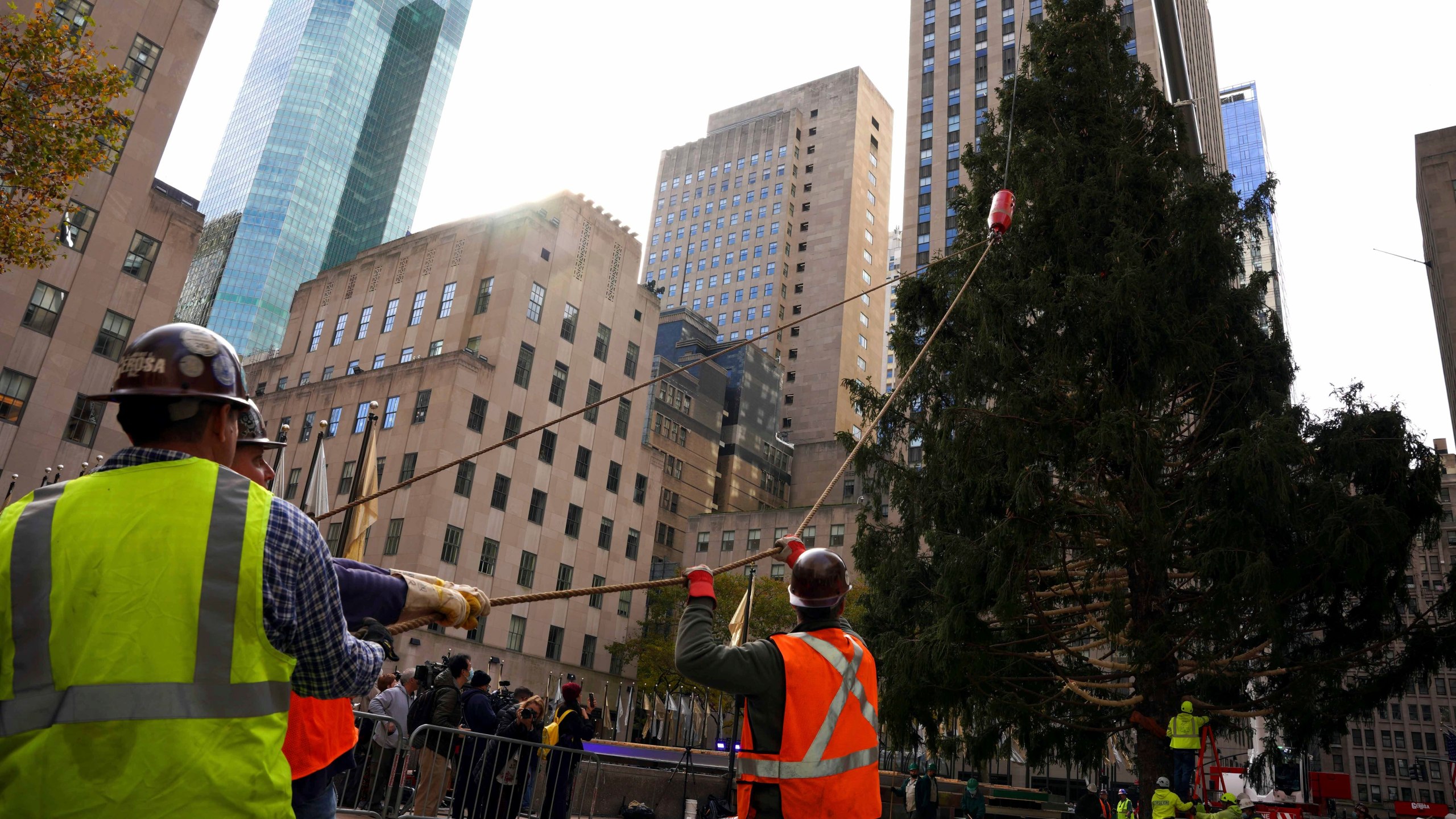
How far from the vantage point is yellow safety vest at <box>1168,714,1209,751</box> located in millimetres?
14891

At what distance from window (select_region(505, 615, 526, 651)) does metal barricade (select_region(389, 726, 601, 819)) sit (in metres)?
40.3

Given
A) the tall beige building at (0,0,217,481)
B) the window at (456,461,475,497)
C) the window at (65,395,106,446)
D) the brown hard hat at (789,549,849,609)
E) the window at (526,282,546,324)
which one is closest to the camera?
the brown hard hat at (789,549,849,609)

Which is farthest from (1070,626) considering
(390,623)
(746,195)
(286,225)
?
(286,225)

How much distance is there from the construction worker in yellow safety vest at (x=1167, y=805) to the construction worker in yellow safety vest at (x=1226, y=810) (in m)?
0.16

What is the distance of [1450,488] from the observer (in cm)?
9838

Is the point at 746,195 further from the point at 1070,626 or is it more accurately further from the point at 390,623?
the point at 390,623

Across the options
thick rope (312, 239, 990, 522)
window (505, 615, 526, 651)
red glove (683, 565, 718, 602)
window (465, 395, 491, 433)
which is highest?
window (465, 395, 491, 433)

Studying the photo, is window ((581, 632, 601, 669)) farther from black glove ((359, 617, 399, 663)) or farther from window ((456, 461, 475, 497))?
black glove ((359, 617, 399, 663))

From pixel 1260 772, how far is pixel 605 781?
12.6 metres

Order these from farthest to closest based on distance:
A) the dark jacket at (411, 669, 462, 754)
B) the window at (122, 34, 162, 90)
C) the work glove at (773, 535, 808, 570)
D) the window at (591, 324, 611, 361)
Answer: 1. the window at (591, 324, 611, 361)
2. the window at (122, 34, 162, 90)
3. the dark jacket at (411, 669, 462, 754)
4. the work glove at (773, 535, 808, 570)

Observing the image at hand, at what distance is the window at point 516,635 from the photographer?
51.6 m

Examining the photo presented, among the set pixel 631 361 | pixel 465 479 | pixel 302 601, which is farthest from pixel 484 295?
pixel 302 601

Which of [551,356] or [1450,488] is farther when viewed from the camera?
[1450,488]

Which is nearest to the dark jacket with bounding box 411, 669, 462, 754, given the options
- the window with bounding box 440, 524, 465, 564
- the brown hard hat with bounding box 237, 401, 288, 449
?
the brown hard hat with bounding box 237, 401, 288, 449
